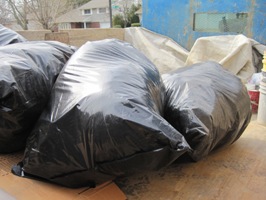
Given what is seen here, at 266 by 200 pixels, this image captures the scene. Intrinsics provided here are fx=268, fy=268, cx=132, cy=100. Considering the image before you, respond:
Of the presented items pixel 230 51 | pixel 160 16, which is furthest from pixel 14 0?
pixel 230 51

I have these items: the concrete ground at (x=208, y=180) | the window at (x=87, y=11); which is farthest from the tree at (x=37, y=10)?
the window at (x=87, y=11)

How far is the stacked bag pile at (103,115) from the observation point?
0.83 m

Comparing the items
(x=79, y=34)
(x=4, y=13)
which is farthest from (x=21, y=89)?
(x=4, y=13)

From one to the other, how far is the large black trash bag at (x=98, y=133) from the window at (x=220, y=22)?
299 cm

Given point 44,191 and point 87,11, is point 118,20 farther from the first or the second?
point 44,191

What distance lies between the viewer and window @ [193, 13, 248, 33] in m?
3.52

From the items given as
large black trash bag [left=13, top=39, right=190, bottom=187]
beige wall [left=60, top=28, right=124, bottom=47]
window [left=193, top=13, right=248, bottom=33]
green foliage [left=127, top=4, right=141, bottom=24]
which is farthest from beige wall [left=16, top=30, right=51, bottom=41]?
green foliage [left=127, top=4, right=141, bottom=24]

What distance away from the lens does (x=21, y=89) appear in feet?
3.26

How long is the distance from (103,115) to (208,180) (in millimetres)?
588

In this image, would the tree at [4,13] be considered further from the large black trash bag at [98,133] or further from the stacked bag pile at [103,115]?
the large black trash bag at [98,133]

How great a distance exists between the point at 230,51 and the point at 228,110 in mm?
2280

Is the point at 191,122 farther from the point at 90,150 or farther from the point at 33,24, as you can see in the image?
the point at 33,24

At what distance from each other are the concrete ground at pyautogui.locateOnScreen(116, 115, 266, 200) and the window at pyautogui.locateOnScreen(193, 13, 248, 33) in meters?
2.60

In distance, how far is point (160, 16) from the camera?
438cm
